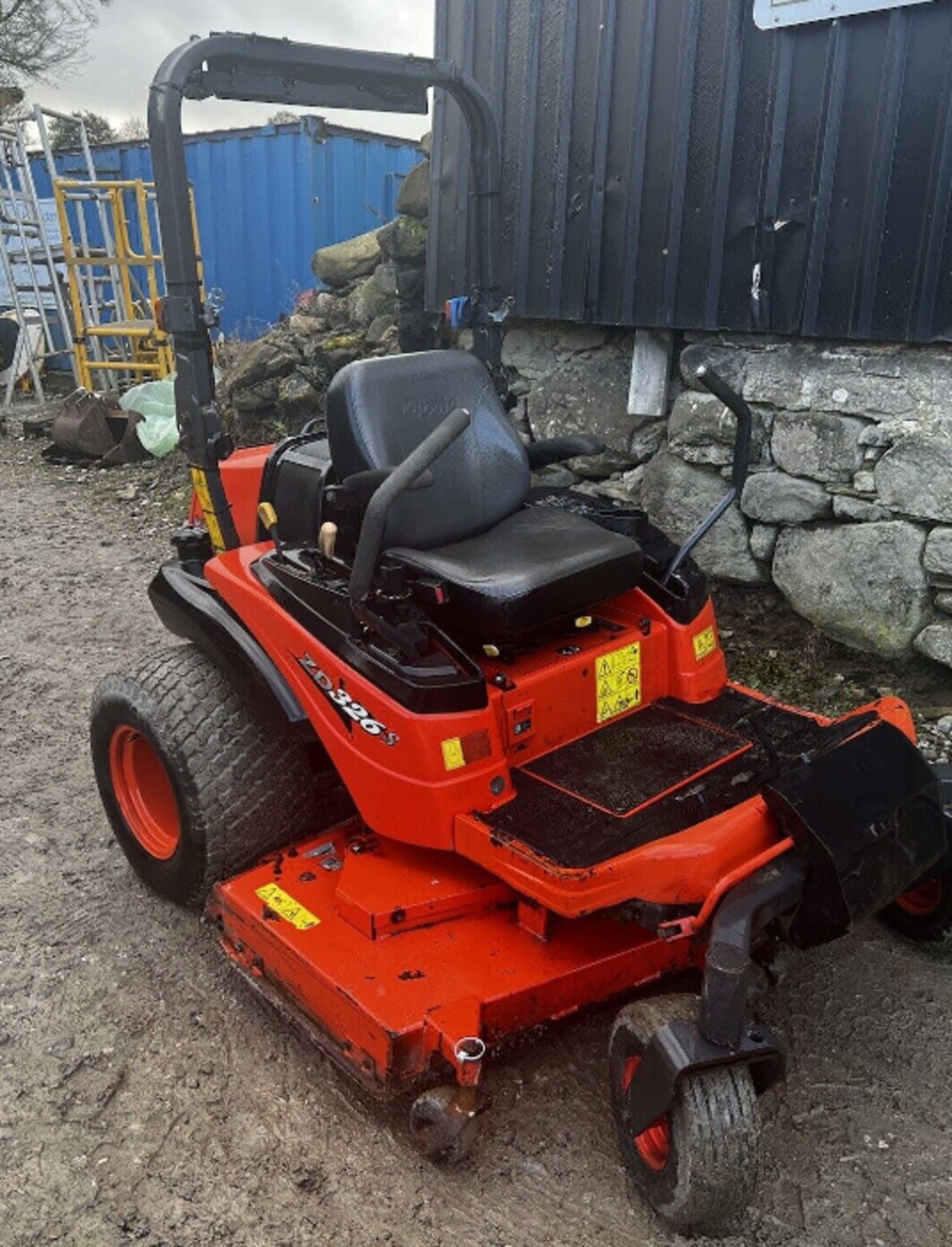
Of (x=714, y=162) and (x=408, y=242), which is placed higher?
(x=714, y=162)

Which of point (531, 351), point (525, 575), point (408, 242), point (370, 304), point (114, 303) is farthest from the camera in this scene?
point (114, 303)

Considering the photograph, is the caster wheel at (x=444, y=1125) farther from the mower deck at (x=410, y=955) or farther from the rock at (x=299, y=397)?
the rock at (x=299, y=397)

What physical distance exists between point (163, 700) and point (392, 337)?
14.3 ft

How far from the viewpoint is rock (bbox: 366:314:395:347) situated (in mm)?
6996

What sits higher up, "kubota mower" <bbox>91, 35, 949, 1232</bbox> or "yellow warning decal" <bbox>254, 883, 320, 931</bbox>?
"kubota mower" <bbox>91, 35, 949, 1232</bbox>

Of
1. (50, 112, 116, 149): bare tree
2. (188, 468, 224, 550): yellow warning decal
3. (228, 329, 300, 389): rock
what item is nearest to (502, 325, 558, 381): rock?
(188, 468, 224, 550): yellow warning decal

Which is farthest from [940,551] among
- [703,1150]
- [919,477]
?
[703,1150]

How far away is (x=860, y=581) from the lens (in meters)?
4.14

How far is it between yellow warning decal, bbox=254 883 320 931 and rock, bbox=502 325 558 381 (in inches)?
119

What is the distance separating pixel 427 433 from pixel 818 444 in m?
1.82

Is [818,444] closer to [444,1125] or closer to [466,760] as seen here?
[466,760]

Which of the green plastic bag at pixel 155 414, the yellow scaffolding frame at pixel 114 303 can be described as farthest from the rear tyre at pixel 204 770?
the yellow scaffolding frame at pixel 114 303

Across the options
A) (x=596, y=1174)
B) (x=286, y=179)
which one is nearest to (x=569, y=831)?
(x=596, y=1174)

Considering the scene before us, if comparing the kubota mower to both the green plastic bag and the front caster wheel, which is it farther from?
the green plastic bag
